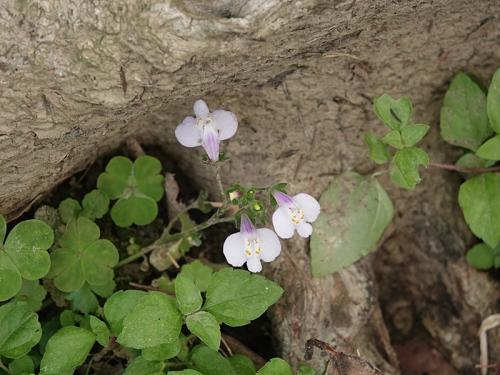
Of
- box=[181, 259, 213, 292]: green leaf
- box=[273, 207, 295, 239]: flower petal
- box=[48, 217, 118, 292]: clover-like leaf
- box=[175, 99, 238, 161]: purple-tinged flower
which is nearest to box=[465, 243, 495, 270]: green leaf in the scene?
box=[273, 207, 295, 239]: flower petal

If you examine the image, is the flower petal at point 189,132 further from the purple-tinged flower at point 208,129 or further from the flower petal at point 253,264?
the flower petal at point 253,264

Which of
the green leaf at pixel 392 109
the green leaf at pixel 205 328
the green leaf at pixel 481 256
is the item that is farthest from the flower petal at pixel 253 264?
the green leaf at pixel 481 256

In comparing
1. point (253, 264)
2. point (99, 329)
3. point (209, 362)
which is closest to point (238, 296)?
point (253, 264)

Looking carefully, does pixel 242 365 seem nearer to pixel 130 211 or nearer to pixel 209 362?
pixel 209 362

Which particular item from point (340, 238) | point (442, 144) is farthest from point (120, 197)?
point (442, 144)

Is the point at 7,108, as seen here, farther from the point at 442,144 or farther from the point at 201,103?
the point at 442,144

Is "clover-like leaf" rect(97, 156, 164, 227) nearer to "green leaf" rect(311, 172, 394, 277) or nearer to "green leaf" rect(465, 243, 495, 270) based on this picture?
"green leaf" rect(311, 172, 394, 277)
